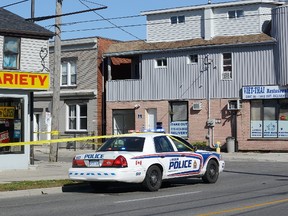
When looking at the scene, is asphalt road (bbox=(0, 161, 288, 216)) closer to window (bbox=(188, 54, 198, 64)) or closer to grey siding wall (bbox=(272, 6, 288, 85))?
grey siding wall (bbox=(272, 6, 288, 85))

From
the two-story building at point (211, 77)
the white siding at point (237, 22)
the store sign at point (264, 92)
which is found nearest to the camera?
the store sign at point (264, 92)

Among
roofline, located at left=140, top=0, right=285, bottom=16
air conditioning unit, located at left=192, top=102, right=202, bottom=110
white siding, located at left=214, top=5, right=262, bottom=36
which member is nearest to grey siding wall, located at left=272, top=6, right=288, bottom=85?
white siding, located at left=214, top=5, right=262, bottom=36

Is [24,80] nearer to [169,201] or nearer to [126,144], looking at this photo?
[126,144]

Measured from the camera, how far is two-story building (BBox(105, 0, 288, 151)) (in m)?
35.4

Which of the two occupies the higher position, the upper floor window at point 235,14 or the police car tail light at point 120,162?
the upper floor window at point 235,14

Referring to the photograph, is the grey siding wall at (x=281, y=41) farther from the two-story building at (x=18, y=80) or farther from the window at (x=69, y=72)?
the two-story building at (x=18, y=80)

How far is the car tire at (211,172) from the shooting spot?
57.7 ft

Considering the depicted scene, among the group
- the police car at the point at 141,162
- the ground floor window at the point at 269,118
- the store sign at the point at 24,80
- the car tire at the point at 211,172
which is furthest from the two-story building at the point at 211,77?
the police car at the point at 141,162

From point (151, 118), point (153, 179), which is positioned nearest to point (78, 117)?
point (151, 118)

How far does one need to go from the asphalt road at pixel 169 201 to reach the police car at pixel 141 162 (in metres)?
0.43

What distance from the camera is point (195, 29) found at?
1560 inches

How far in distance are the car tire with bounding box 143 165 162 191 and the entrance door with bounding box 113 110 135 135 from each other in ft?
85.8

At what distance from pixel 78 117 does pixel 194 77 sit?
942 centimetres

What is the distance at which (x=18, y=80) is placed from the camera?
21.6 meters
